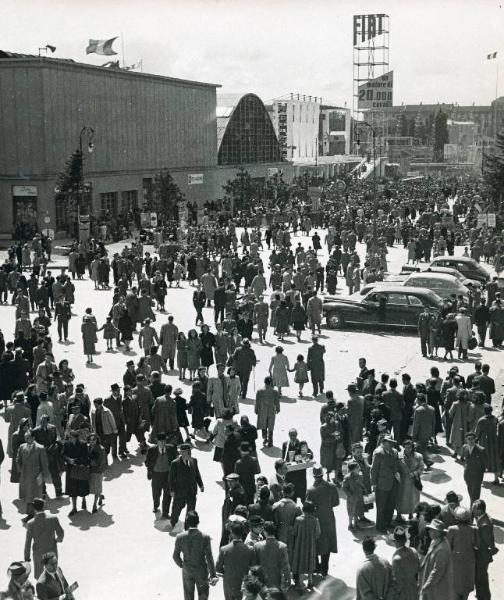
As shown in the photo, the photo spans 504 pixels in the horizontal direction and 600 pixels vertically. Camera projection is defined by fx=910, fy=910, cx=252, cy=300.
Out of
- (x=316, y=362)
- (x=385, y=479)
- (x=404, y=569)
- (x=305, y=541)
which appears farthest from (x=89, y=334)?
(x=404, y=569)

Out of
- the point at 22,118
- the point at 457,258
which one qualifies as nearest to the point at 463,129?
the point at 22,118

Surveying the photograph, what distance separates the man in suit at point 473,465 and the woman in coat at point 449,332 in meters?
9.37

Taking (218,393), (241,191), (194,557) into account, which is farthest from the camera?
(241,191)

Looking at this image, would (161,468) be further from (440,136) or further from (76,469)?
(440,136)

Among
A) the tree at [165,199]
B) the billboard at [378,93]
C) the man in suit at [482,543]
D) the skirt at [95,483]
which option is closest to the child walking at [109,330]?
the skirt at [95,483]

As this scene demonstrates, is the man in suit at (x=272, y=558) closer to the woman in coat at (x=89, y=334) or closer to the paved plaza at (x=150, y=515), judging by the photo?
the paved plaza at (x=150, y=515)

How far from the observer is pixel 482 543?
8938mm

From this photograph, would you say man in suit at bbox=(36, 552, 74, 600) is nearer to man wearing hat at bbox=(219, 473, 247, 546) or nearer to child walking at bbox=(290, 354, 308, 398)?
man wearing hat at bbox=(219, 473, 247, 546)

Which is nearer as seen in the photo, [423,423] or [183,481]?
[183,481]

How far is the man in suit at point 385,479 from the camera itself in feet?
36.1

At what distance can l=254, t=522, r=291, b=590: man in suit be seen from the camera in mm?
8492

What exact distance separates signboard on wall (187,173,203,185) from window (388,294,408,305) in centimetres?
4250

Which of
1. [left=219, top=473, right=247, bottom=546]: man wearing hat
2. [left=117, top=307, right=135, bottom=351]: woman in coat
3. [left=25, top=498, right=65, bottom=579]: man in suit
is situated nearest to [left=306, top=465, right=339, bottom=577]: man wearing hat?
[left=219, top=473, right=247, bottom=546]: man wearing hat

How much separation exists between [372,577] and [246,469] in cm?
334
